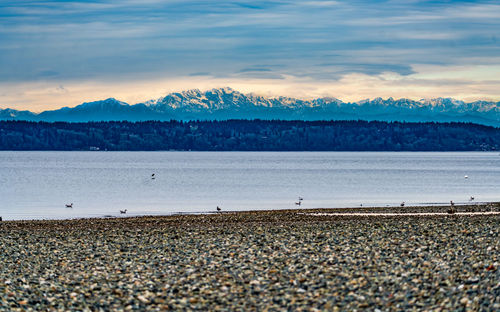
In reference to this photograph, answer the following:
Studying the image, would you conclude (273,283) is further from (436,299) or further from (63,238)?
(63,238)

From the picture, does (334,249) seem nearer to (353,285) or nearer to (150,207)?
(353,285)

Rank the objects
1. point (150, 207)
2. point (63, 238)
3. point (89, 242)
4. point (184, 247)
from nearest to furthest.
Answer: point (184, 247) < point (89, 242) < point (63, 238) < point (150, 207)

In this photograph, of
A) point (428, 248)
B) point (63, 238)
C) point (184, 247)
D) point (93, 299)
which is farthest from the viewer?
point (63, 238)

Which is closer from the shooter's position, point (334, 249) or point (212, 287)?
point (212, 287)

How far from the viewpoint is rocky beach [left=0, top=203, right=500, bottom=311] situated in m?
15.8

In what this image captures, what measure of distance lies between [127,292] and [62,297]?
1.65 m

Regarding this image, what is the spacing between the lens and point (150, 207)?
6456cm

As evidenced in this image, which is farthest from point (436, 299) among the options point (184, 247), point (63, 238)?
point (63, 238)

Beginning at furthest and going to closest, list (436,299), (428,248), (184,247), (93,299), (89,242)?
(89,242), (184,247), (428,248), (93,299), (436,299)

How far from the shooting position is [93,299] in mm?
16719

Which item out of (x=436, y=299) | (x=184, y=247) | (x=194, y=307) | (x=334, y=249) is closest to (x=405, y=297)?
(x=436, y=299)

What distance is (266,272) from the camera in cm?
1886

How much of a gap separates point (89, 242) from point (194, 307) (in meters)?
12.6

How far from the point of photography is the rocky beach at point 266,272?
51.9ft
